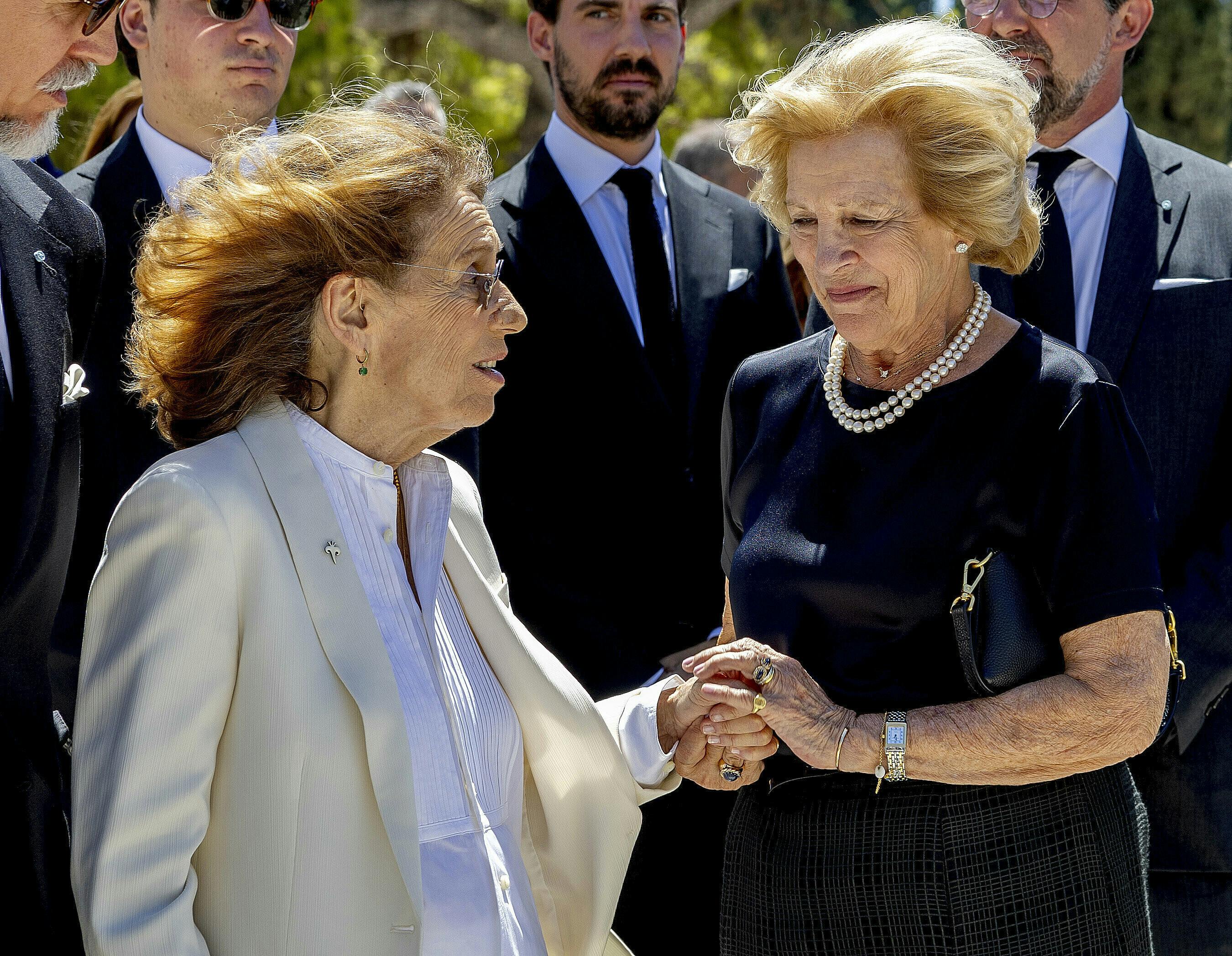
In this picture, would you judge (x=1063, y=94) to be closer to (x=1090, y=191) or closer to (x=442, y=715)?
(x=1090, y=191)

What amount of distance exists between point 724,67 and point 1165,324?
12.5 m

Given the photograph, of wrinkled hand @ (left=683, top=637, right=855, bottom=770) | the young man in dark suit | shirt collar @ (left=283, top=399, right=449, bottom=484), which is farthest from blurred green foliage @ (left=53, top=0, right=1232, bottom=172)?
wrinkled hand @ (left=683, top=637, right=855, bottom=770)

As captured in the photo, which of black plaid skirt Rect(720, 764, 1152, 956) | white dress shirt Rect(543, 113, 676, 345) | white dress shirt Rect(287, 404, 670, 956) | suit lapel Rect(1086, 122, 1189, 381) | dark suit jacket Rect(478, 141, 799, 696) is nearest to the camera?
white dress shirt Rect(287, 404, 670, 956)

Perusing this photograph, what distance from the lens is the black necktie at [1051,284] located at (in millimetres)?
3752

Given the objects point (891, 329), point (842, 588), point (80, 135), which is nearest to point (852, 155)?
point (891, 329)

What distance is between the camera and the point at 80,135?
32.2 feet

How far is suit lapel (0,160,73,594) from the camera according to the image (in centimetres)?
259

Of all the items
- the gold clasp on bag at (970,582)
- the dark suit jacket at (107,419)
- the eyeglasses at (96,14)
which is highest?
the eyeglasses at (96,14)

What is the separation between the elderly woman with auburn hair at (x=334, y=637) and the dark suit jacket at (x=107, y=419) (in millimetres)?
888

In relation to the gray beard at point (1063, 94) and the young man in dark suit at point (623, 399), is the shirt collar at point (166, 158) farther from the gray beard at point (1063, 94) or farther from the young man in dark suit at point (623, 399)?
the gray beard at point (1063, 94)

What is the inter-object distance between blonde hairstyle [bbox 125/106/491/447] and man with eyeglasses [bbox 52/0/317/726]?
0.86 metres

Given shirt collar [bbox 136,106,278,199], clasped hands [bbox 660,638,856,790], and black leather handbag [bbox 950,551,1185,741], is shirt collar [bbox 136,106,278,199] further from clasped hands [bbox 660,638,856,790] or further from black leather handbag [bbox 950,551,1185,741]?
black leather handbag [bbox 950,551,1185,741]

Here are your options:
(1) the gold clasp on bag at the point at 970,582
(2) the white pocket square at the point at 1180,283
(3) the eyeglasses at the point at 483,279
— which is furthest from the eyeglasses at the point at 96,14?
(2) the white pocket square at the point at 1180,283

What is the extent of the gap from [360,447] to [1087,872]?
1.64m
